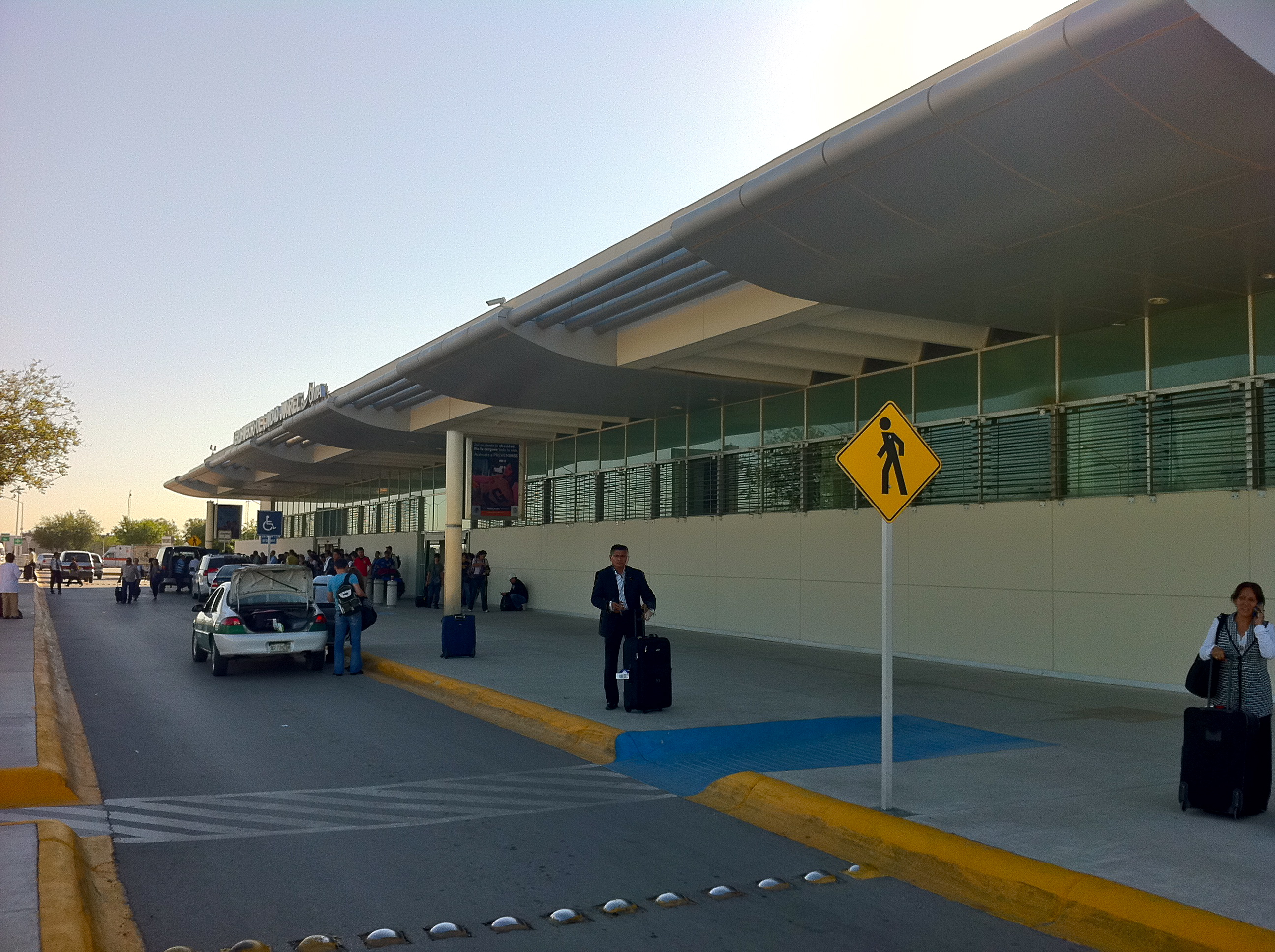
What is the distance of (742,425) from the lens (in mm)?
22859

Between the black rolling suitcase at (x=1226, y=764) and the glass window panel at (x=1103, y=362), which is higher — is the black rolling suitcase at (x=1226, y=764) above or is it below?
below

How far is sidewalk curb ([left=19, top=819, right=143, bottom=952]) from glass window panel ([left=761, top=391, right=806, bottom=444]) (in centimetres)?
1613

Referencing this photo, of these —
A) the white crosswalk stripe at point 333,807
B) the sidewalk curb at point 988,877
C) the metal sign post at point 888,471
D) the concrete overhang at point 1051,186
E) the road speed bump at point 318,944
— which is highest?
the concrete overhang at point 1051,186

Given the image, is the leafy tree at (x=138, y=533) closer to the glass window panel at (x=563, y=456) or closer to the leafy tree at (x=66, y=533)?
the leafy tree at (x=66, y=533)

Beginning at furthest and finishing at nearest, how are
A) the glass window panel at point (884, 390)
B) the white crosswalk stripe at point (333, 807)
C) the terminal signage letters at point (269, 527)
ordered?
the terminal signage letters at point (269, 527) → the glass window panel at point (884, 390) → the white crosswalk stripe at point (333, 807)

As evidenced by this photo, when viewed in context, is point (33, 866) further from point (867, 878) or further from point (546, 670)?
point (546, 670)

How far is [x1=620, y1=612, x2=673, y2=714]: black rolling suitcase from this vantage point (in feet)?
36.5

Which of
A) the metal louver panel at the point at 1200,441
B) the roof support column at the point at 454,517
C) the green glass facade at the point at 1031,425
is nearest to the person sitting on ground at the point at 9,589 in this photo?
the roof support column at the point at 454,517

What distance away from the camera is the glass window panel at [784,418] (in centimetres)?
2097

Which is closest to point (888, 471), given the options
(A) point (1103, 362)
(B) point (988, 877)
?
(B) point (988, 877)

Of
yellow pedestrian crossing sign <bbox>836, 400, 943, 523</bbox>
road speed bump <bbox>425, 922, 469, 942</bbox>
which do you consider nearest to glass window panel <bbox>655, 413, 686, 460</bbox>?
yellow pedestrian crossing sign <bbox>836, 400, 943, 523</bbox>

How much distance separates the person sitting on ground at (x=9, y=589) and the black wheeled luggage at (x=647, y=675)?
19.7 meters

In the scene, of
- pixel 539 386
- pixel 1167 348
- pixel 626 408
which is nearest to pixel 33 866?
pixel 1167 348

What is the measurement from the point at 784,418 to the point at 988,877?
53.1 ft
